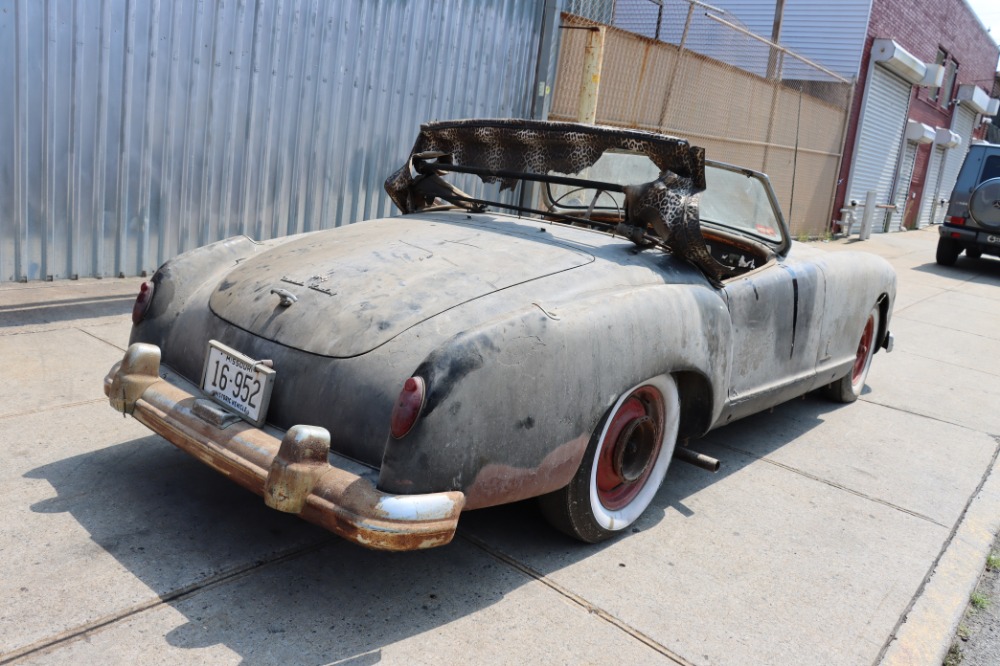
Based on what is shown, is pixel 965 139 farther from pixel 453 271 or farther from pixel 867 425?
pixel 453 271

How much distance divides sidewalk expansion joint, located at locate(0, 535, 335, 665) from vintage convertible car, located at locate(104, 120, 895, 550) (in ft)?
1.18

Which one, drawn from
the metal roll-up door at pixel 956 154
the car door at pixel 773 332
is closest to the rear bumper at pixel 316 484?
the car door at pixel 773 332

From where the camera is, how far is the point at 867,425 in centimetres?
509

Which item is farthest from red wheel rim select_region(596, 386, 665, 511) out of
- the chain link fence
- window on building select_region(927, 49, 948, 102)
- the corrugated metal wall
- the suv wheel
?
window on building select_region(927, 49, 948, 102)

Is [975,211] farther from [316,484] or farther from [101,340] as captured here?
[316,484]

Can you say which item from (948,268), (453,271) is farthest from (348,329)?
(948,268)

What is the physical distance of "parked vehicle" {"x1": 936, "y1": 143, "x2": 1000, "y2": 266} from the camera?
13.1 metres

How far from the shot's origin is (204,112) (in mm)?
6250

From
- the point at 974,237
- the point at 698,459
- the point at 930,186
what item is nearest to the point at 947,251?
the point at 974,237

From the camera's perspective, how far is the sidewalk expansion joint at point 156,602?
2225 millimetres

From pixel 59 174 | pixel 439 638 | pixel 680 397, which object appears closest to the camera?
pixel 439 638

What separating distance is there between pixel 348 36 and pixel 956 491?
5511 mm

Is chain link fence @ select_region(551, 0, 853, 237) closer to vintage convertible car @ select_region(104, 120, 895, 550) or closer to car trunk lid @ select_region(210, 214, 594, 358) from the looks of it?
vintage convertible car @ select_region(104, 120, 895, 550)

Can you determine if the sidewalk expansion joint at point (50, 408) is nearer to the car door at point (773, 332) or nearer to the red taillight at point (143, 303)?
the red taillight at point (143, 303)
